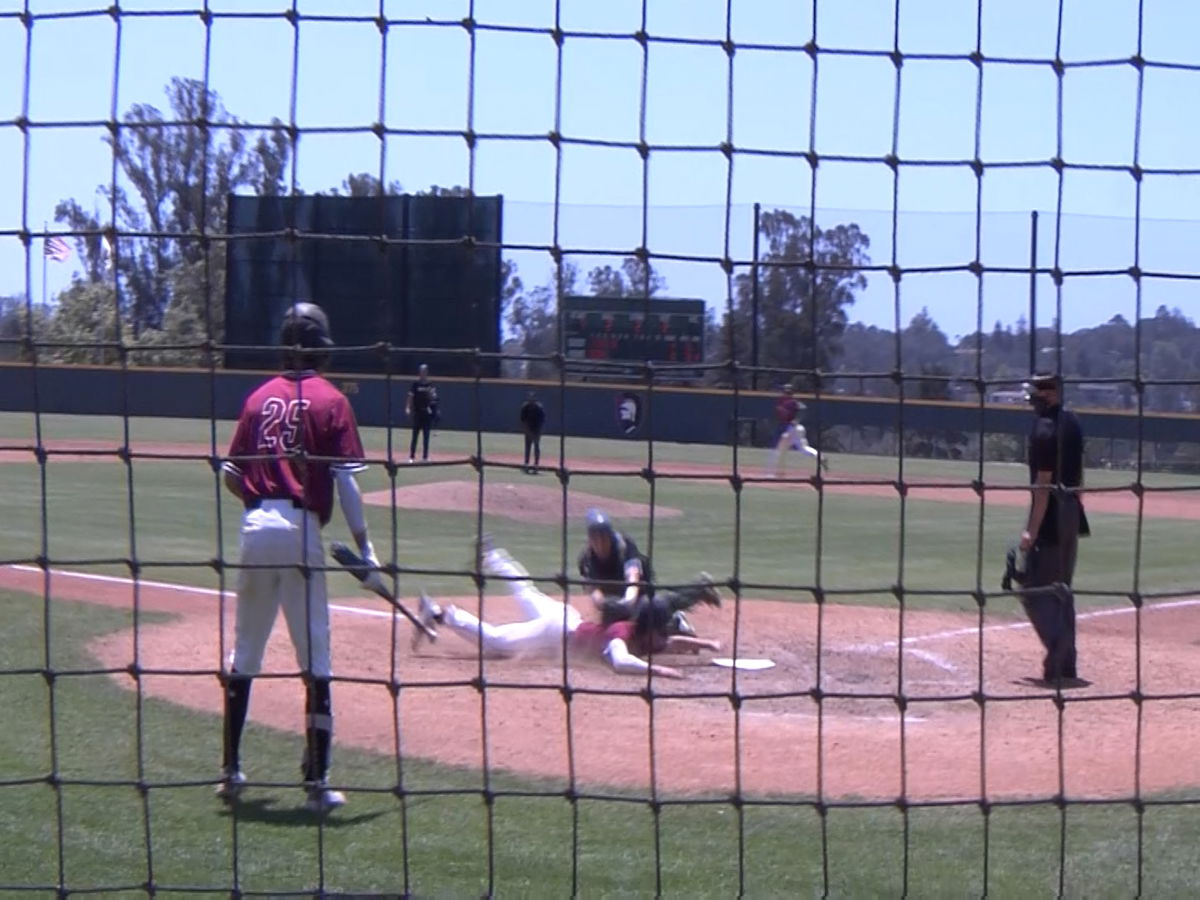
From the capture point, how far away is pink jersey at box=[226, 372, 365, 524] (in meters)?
5.25

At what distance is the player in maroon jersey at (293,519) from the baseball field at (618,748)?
0.79 ft

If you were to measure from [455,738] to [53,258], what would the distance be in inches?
113

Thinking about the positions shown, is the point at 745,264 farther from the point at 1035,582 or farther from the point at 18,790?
the point at 1035,582

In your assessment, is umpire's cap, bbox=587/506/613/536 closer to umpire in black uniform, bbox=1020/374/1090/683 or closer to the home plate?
the home plate

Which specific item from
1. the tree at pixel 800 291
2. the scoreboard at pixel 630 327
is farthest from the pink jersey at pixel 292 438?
the tree at pixel 800 291

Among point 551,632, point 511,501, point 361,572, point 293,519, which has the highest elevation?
point 293,519

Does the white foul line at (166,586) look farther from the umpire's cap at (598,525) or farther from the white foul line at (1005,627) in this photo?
the white foul line at (1005,627)

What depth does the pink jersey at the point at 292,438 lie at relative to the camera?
525 cm

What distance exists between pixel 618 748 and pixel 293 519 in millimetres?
1985

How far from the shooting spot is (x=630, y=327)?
17.7 ft

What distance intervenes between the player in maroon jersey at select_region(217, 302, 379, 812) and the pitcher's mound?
1263 cm

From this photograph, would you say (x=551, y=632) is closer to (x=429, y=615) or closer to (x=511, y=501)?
(x=429, y=615)

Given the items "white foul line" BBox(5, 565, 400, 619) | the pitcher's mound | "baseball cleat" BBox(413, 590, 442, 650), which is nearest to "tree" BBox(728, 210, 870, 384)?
"baseball cleat" BBox(413, 590, 442, 650)

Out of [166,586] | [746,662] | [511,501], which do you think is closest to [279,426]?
[746,662]
